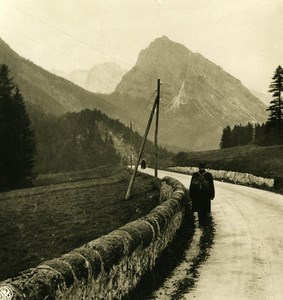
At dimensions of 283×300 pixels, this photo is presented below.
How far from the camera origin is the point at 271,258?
9.00m

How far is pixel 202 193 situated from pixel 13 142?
1471 inches

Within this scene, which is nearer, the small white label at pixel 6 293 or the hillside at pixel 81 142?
the small white label at pixel 6 293


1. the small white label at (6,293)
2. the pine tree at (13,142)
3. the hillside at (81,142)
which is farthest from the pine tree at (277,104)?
the hillside at (81,142)

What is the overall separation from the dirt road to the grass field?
18.3 ft

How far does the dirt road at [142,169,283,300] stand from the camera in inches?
281

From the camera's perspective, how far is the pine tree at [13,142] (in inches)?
1775

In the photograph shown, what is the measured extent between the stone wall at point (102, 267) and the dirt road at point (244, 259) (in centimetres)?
98

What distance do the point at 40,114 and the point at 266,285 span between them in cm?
19531

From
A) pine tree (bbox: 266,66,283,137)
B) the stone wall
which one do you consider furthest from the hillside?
the stone wall

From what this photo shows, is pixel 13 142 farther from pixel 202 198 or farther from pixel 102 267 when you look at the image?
pixel 102 267

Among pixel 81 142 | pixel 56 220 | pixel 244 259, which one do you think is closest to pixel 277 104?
pixel 56 220

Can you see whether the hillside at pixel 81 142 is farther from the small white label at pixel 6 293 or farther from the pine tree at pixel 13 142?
the small white label at pixel 6 293

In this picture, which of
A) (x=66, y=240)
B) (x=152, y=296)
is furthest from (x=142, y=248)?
(x=66, y=240)

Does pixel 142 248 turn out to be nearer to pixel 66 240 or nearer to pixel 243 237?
pixel 243 237
